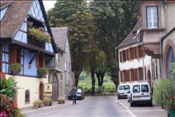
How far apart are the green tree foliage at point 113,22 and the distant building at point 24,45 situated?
1970cm

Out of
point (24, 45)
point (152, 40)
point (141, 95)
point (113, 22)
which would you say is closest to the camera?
point (152, 40)

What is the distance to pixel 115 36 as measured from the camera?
51.5m

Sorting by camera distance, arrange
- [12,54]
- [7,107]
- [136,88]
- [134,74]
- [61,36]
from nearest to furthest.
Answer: [7,107] < [136,88] < [12,54] < [134,74] < [61,36]

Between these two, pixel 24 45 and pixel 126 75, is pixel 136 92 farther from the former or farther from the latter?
pixel 126 75

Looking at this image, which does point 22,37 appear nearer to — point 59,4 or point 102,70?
point 59,4

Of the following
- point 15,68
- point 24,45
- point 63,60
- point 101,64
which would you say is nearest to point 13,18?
point 24,45

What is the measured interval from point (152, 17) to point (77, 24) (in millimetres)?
27881

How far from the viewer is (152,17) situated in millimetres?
20734

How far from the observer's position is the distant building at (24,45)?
24.4m

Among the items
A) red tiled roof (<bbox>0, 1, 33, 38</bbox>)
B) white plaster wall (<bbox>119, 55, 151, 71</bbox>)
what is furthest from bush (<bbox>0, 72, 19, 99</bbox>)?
white plaster wall (<bbox>119, 55, 151, 71</bbox>)

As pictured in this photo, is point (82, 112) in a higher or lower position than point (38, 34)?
lower

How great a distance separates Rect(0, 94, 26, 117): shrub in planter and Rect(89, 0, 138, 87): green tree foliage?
4199 cm

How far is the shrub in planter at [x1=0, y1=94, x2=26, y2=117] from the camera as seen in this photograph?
24.2 feet

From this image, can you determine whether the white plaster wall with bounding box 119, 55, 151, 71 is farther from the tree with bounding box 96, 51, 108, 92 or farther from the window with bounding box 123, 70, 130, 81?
the tree with bounding box 96, 51, 108, 92
